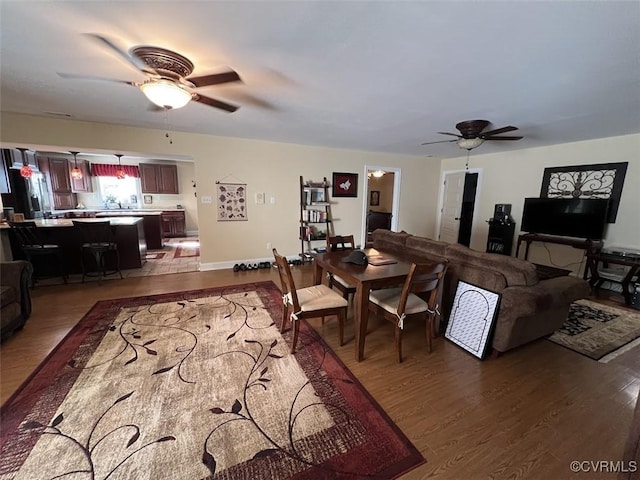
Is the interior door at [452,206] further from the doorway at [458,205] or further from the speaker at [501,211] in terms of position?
the speaker at [501,211]

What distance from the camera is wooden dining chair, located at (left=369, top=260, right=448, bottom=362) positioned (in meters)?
2.03

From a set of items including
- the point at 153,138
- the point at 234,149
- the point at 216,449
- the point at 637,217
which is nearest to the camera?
the point at 216,449

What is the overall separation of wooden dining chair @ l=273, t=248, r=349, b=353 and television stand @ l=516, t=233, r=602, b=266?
4.16 m

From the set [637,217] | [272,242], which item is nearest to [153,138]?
[272,242]

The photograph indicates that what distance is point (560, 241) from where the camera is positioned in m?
4.28

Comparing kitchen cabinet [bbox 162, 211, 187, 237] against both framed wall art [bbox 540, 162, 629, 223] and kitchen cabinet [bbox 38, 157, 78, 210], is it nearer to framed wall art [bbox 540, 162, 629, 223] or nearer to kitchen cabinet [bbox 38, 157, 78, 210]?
kitchen cabinet [bbox 38, 157, 78, 210]

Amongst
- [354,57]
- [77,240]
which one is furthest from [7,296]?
[354,57]

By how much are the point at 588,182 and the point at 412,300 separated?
4.35m

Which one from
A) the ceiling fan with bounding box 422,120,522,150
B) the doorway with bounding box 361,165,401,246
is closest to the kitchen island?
the doorway with bounding box 361,165,401,246

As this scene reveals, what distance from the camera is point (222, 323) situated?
2740 mm

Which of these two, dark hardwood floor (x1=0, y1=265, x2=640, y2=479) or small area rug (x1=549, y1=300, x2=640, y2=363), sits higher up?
small area rug (x1=549, y1=300, x2=640, y2=363)

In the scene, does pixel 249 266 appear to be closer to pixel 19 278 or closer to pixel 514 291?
pixel 19 278

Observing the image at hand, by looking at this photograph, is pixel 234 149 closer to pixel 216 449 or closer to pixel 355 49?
pixel 355 49

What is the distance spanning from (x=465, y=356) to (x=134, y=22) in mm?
3465
